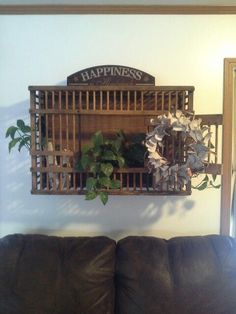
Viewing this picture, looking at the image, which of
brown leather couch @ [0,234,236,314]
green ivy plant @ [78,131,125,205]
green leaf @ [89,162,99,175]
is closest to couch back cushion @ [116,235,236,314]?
brown leather couch @ [0,234,236,314]

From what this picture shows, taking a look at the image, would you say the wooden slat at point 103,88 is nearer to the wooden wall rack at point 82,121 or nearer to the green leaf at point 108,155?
the wooden wall rack at point 82,121

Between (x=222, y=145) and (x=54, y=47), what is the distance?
4.22ft

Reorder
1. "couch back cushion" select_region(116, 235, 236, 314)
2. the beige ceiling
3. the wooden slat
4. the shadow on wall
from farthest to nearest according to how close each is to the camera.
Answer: the shadow on wall
the beige ceiling
the wooden slat
"couch back cushion" select_region(116, 235, 236, 314)

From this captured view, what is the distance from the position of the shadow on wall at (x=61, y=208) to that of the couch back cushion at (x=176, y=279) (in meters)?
→ 0.29

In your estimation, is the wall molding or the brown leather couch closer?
the brown leather couch

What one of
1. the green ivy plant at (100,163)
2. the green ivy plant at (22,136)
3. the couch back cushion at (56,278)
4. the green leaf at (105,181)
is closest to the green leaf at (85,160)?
the green ivy plant at (100,163)

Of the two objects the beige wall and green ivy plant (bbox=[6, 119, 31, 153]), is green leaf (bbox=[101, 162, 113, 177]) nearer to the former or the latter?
the beige wall

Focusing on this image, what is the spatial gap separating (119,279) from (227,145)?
1.08 meters

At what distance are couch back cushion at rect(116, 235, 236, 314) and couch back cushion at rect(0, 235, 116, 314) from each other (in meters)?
0.09

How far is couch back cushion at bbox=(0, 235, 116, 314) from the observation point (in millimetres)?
1389

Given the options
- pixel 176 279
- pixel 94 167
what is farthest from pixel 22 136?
pixel 176 279

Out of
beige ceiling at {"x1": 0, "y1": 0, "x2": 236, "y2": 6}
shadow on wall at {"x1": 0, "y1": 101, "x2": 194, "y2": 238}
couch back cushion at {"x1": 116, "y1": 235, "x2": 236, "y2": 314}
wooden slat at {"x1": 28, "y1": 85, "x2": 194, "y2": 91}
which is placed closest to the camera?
couch back cushion at {"x1": 116, "y1": 235, "x2": 236, "y2": 314}

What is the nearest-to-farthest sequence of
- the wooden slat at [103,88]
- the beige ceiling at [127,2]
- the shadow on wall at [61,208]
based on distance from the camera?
1. the wooden slat at [103,88]
2. the beige ceiling at [127,2]
3. the shadow on wall at [61,208]

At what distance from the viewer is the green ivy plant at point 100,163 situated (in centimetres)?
145
